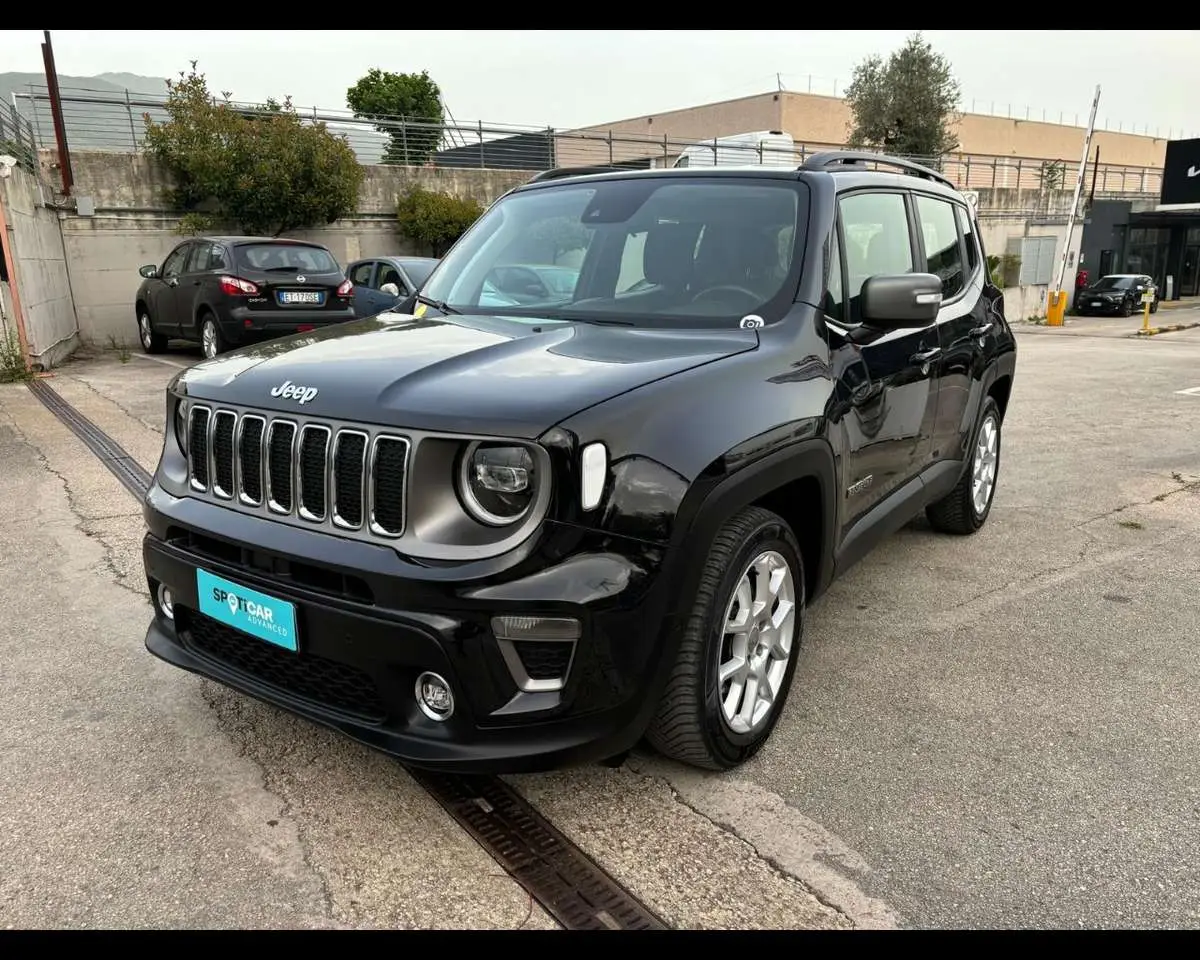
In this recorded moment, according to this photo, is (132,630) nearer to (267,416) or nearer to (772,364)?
(267,416)

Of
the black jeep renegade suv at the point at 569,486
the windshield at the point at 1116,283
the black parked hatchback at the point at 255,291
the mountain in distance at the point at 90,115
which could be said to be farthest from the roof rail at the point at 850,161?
the windshield at the point at 1116,283

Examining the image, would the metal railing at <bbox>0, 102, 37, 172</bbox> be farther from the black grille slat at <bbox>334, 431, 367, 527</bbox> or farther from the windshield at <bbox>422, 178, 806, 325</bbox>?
the black grille slat at <bbox>334, 431, 367, 527</bbox>

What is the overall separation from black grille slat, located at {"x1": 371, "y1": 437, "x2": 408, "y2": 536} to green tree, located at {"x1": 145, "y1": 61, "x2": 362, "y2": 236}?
1542 centimetres

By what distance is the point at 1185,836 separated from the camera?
97.8 inches

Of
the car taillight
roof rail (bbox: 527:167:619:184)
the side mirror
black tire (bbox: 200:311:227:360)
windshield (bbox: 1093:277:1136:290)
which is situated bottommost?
windshield (bbox: 1093:277:1136:290)

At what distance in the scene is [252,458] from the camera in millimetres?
2527

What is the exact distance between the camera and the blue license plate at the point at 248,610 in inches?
92.0

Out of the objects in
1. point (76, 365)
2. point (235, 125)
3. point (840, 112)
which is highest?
point (840, 112)

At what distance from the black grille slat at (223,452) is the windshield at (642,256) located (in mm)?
1186

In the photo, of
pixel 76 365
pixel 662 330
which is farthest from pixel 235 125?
pixel 662 330

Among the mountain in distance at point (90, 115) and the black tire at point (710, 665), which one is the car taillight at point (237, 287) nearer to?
the mountain in distance at point (90, 115)

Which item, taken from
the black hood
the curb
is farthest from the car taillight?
the curb

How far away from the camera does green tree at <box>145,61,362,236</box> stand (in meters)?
15.8

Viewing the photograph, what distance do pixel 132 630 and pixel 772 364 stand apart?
9.41 ft
